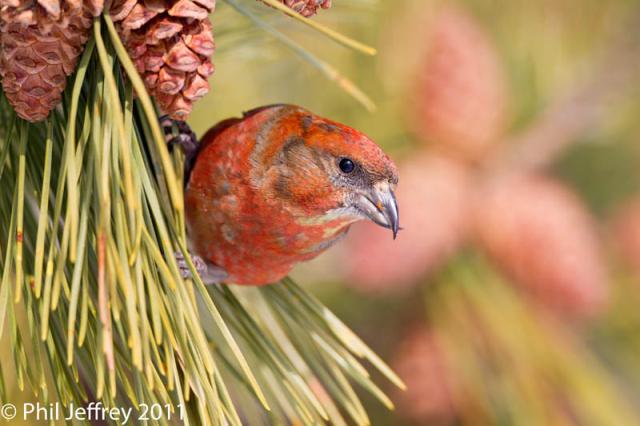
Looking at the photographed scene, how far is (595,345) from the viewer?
258 centimetres

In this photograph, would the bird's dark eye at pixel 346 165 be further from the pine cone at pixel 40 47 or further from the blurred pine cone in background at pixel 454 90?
the blurred pine cone in background at pixel 454 90

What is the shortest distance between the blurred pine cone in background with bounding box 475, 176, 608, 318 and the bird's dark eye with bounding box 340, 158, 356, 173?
1.07m

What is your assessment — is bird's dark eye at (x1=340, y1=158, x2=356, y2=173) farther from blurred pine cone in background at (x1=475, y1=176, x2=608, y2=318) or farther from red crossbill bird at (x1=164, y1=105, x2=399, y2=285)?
blurred pine cone in background at (x1=475, y1=176, x2=608, y2=318)

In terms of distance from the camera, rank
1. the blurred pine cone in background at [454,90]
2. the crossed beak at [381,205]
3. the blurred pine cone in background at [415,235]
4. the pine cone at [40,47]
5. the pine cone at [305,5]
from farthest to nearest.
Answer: the blurred pine cone in background at [454,90], the blurred pine cone in background at [415,235], the crossed beak at [381,205], the pine cone at [305,5], the pine cone at [40,47]

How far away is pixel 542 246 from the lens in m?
2.20

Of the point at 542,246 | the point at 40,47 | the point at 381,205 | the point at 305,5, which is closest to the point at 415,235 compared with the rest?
the point at 542,246

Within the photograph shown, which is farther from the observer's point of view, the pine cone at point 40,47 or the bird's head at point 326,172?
the bird's head at point 326,172

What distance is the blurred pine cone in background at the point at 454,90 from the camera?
2.26 metres

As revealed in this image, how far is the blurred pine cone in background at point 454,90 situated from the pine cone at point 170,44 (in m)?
1.39

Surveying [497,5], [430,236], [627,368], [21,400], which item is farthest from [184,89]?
[627,368]

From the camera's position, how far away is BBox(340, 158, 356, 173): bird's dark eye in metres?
1.26

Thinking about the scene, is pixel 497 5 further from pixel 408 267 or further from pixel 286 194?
pixel 286 194

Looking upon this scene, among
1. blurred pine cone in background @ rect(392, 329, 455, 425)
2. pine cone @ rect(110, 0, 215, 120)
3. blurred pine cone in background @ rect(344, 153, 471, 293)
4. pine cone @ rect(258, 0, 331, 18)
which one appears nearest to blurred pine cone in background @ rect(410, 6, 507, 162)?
blurred pine cone in background @ rect(344, 153, 471, 293)

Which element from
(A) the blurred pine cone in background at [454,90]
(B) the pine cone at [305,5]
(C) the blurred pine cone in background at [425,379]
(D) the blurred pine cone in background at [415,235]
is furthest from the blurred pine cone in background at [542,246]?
(B) the pine cone at [305,5]
